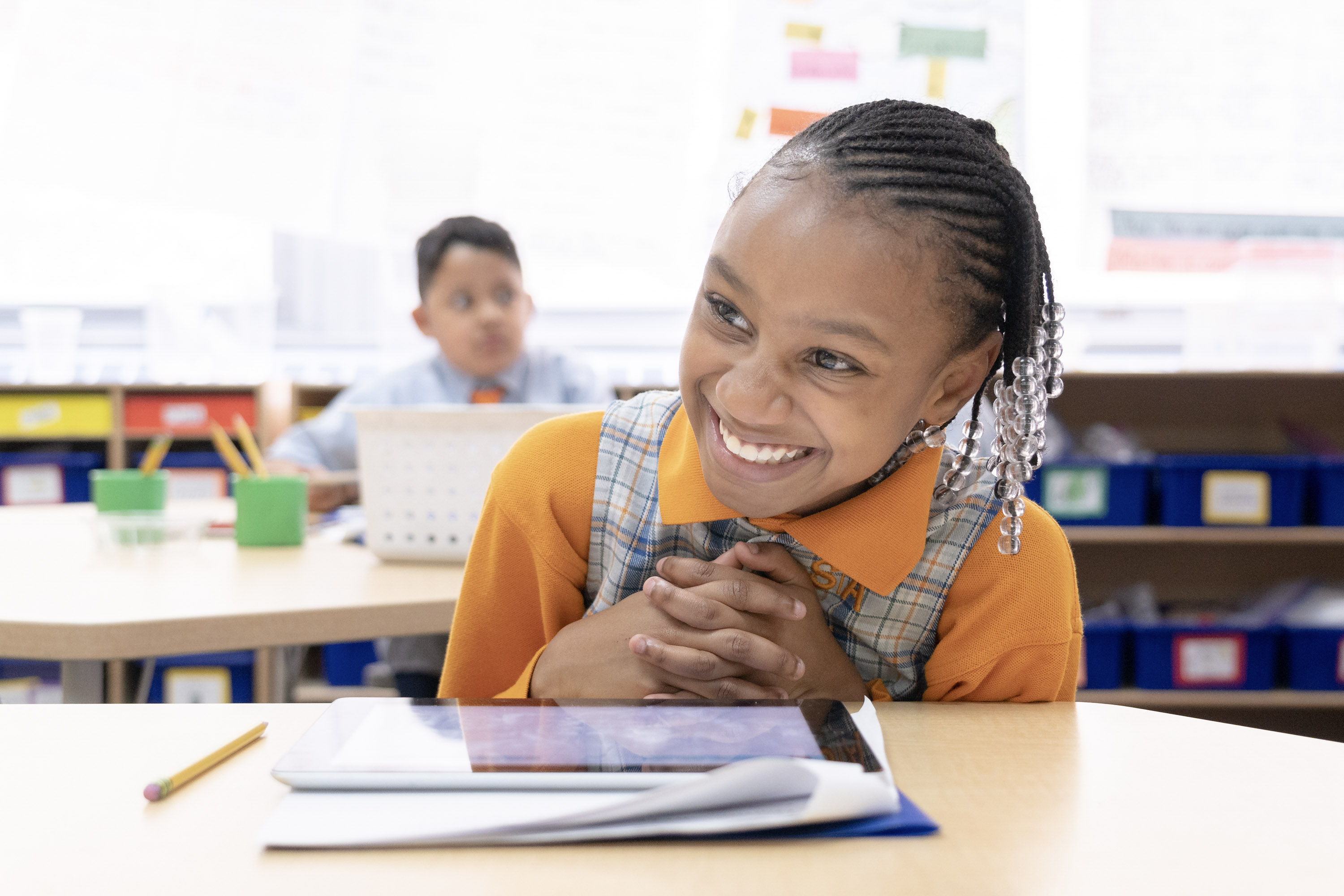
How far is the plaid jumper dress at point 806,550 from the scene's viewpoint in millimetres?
754

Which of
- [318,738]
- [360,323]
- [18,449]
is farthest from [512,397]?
[318,738]

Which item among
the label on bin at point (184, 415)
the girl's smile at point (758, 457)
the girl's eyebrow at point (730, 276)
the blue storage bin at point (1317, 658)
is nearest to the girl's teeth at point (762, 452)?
the girl's smile at point (758, 457)

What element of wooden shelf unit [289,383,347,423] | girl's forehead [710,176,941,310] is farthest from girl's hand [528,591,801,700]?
wooden shelf unit [289,383,347,423]

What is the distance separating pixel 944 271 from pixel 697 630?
290mm

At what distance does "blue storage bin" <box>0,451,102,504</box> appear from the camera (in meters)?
2.96

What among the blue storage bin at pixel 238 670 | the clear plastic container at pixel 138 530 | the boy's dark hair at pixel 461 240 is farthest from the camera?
the blue storage bin at pixel 238 670

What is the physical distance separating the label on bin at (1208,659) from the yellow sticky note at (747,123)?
76.5 inches

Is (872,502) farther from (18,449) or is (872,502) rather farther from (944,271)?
(18,449)

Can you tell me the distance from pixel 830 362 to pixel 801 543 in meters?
0.14

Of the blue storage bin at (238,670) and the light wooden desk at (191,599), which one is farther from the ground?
the light wooden desk at (191,599)

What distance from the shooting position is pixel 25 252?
3.47m

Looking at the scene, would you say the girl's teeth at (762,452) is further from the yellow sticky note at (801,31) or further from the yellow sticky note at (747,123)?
the yellow sticky note at (801,31)

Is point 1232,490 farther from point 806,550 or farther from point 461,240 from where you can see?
point 806,550

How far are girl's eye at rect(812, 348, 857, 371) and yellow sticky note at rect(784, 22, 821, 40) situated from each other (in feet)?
9.87
